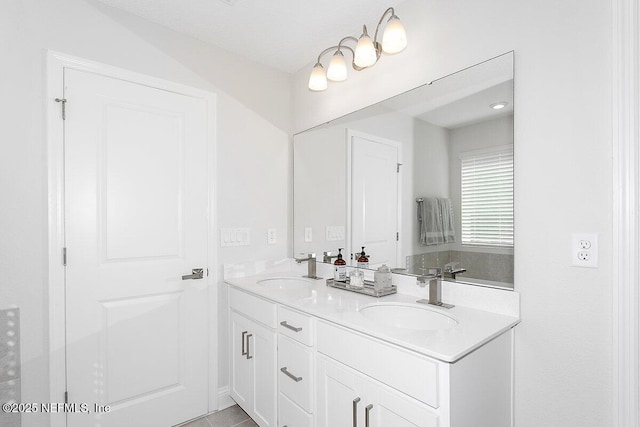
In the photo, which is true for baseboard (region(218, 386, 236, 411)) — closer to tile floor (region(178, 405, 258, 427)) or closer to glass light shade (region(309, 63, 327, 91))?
tile floor (region(178, 405, 258, 427))

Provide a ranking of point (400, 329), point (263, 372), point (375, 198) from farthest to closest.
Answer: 1. point (375, 198)
2. point (263, 372)
3. point (400, 329)

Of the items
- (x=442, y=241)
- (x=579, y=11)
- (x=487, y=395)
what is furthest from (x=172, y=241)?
(x=579, y=11)

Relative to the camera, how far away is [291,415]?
159 centimetres

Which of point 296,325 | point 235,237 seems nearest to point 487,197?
point 296,325

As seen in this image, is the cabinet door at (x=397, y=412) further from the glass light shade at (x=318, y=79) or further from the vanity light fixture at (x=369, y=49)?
the glass light shade at (x=318, y=79)

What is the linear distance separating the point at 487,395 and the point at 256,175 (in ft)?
6.26

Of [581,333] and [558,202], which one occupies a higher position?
[558,202]

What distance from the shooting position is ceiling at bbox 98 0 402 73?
71.3 inches

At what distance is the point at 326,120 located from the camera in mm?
2311

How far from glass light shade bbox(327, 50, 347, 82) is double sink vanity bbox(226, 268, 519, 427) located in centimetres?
122

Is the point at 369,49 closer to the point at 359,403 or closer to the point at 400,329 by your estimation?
the point at 400,329

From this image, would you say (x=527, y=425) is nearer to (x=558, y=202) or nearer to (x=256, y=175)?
(x=558, y=202)

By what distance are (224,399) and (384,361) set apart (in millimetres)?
1555

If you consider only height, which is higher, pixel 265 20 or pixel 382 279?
pixel 265 20
